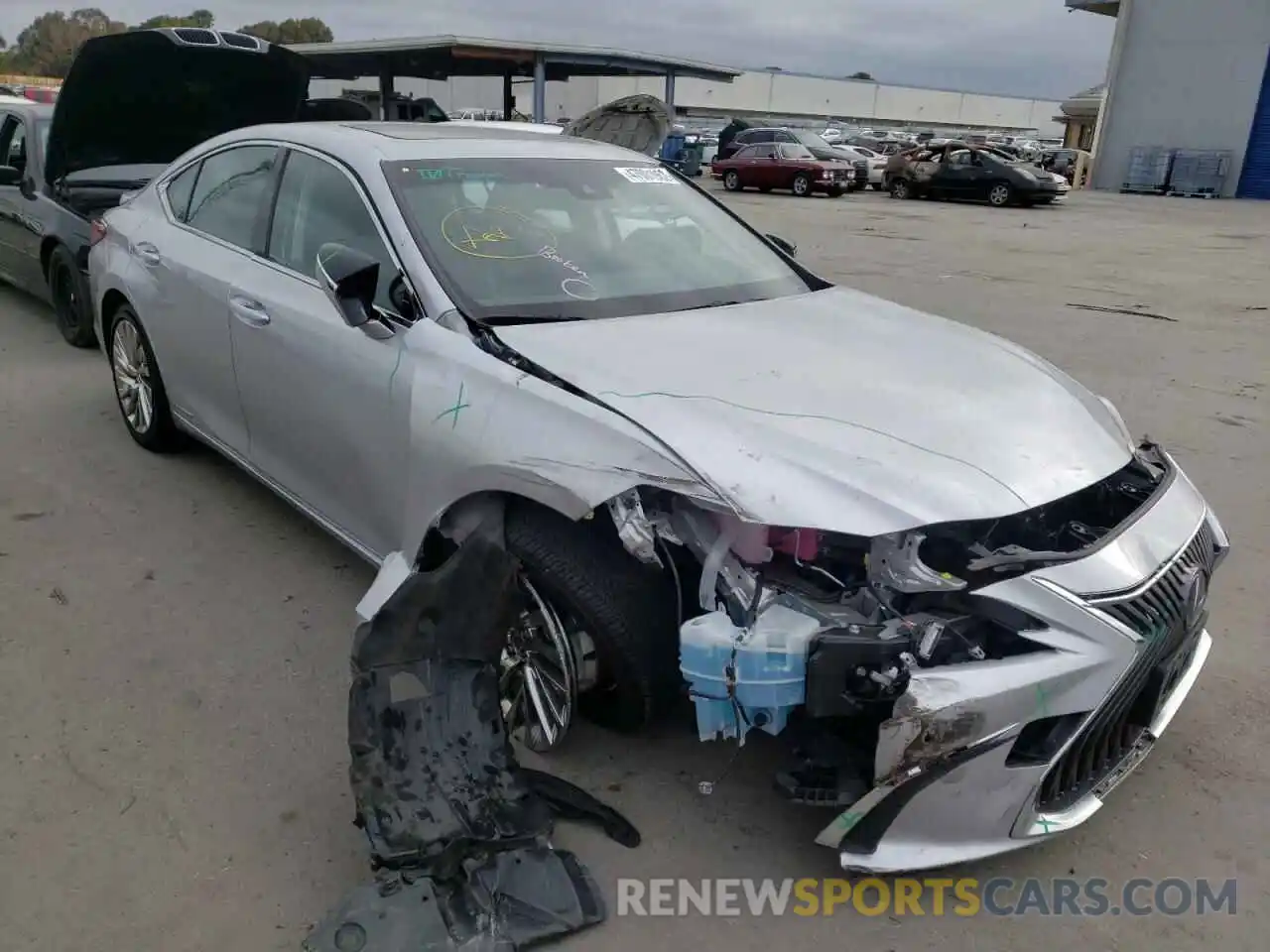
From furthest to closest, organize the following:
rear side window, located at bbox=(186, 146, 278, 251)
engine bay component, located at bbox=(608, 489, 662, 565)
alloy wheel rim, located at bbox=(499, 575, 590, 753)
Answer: rear side window, located at bbox=(186, 146, 278, 251), alloy wheel rim, located at bbox=(499, 575, 590, 753), engine bay component, located at bbox=(608, 489, 662, 565)

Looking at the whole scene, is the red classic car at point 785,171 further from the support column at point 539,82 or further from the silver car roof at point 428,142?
the silver car roof at point 428,142

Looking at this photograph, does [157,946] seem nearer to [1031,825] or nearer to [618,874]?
[618,874]

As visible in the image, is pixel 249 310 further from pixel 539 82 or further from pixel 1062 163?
pixel 1062 163

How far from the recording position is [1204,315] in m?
9.88

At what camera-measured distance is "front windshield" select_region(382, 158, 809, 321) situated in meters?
3.09

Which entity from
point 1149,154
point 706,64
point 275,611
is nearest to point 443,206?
point 275,611

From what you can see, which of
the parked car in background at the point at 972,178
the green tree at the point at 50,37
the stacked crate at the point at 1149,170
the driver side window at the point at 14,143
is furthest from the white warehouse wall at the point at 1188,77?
the green tree at the point at 50,37

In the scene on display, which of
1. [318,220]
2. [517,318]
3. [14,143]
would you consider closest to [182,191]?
[318,220]

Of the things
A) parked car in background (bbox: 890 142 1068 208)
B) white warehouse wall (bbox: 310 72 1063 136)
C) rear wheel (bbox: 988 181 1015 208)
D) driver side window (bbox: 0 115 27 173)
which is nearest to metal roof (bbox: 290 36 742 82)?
parked car in background (bbox: 890 142 1068 208)

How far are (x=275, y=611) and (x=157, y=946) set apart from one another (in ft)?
4.97

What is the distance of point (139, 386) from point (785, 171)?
898 inches

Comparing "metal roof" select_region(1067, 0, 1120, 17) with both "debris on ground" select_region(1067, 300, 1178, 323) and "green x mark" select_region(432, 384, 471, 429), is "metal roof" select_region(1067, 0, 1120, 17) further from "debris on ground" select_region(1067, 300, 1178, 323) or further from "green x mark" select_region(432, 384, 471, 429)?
"green x mark" select_region(432, 384, 471, 429)

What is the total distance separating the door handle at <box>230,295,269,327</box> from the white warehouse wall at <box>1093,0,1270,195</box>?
33.4 meters

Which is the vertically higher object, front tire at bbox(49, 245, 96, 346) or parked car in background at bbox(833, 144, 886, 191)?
front tire at bbox(49, 245, 96, 346)
